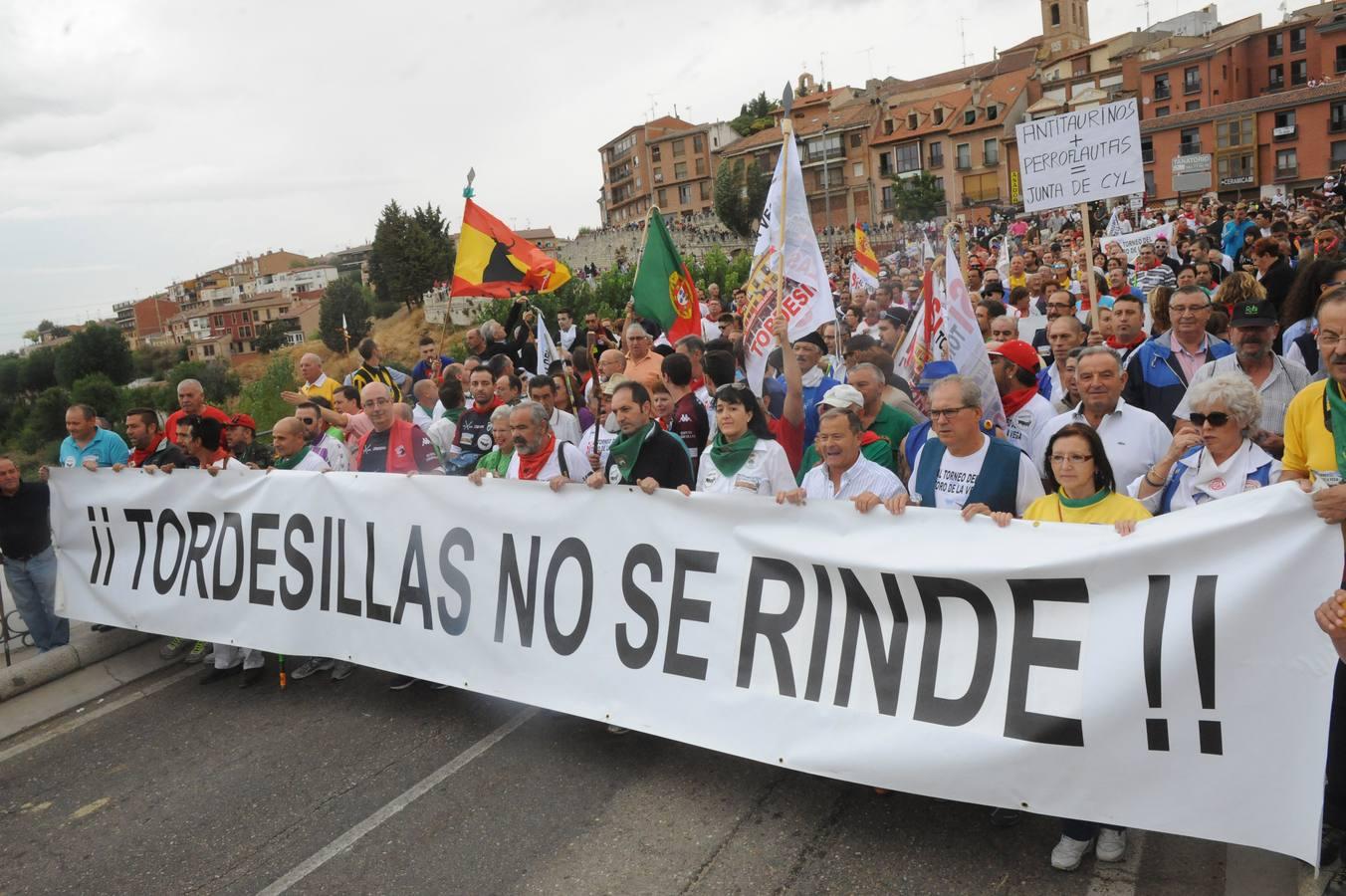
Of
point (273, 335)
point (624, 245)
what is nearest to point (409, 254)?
point (624, 245)

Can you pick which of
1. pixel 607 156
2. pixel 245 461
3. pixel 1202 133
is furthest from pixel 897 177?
pixel 245 461

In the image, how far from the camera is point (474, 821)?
443 centimetres

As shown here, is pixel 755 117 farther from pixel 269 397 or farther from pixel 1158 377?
pixel 1158 377

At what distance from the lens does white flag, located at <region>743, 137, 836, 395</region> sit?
6.33 metres

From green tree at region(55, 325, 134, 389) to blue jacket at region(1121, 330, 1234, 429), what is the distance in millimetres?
95911

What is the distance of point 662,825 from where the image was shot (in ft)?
13.9

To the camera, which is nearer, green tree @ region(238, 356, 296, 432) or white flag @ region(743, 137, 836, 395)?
white flag @ region(743, 137, 836, 395)

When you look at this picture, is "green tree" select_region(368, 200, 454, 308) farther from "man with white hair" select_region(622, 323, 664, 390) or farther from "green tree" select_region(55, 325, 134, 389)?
"man with white hair" select_region(622, 323, 664, 390)

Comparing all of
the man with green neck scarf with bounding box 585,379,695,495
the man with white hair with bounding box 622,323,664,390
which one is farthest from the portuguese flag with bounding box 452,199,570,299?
the man with green neck scarf with bounding box 585,379,695,495

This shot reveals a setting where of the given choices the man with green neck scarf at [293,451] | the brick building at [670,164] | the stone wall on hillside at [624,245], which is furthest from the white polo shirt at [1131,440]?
the brick building at [670,164]

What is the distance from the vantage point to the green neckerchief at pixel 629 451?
Result: 17.4ft

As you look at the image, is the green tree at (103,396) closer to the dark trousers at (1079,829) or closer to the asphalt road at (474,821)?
the asphalt road at (474,821)

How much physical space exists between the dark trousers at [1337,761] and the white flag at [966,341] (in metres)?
2.13

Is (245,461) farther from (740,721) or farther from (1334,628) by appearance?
(1334,628)
